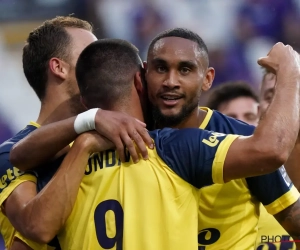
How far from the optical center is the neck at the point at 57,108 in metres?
4.13

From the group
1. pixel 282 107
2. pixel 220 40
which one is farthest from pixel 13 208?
pixel 220 40

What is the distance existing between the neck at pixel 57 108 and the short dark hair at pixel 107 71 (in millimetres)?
760

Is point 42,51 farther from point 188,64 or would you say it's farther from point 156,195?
point 156,195

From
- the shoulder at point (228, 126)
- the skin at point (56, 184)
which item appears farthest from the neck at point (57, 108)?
the shoulder at point (228, 126)

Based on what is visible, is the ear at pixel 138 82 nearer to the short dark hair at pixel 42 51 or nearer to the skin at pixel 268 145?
the skin at pixel 268 145

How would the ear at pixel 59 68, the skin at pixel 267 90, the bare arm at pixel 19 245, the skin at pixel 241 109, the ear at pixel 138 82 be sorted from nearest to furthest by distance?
the ear at pixel 138 82 < the bare arm at pixel 19 245 < the ear at pixel 59 68 < the skin at pixel 267 90 < the skin at pixel 241 109

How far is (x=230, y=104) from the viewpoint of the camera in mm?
6348

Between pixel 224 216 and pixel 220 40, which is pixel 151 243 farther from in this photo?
pixel 220 40

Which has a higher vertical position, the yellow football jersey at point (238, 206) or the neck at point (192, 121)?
the neck at point (192, 121)

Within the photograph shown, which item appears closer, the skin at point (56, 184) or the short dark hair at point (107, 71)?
the skin at point (56, 184)

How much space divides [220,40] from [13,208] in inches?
236

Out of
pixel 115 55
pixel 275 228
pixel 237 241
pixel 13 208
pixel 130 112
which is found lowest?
pixel 275 228

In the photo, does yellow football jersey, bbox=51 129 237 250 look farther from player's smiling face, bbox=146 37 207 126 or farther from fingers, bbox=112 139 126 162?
player's smiling face, bbox=146 37 207 126

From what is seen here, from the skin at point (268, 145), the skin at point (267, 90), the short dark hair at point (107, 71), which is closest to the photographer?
the skin at point (268, 145)
